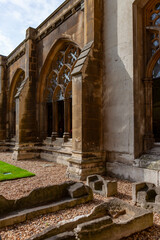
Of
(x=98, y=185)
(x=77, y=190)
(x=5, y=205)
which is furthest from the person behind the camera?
(x=98, y=185)

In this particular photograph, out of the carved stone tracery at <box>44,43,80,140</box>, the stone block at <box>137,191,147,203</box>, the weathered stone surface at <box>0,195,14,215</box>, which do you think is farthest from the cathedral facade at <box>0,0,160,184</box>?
the weathered stone surface at <box>0,195,14,215</box>

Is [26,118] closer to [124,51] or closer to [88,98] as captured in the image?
[88,98]

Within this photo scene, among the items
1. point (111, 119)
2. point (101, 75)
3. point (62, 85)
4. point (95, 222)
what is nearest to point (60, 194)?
point (95, 222)

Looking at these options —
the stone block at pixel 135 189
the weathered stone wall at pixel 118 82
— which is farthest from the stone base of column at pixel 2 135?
the stone block at pixel 135 189


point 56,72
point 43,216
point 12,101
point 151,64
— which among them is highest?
point 56,72

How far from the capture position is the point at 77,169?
562 cm

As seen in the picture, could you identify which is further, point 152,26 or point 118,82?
point 118,82

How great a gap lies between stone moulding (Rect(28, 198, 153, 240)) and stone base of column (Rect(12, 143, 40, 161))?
7257 mm

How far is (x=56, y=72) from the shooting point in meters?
9.40

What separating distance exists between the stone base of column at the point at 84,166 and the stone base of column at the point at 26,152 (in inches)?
176

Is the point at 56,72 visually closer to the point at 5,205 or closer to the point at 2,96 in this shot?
the point at 2,96

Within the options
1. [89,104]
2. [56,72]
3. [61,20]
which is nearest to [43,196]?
[89,104]

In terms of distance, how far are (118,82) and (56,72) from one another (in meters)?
4.41

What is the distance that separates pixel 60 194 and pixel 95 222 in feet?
4.74
